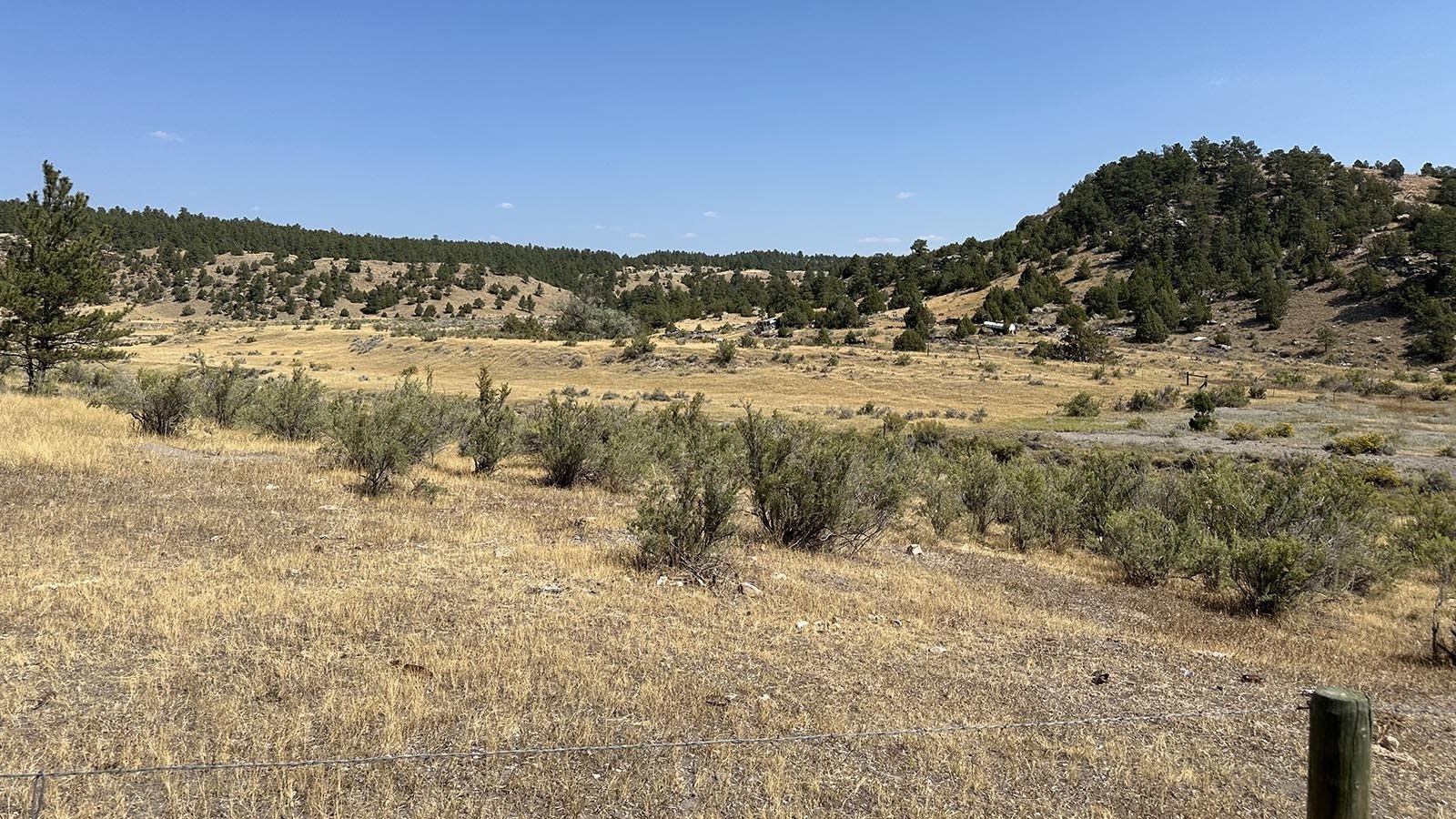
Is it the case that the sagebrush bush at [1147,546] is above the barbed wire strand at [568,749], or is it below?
below

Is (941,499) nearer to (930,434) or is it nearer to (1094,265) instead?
(930,434)

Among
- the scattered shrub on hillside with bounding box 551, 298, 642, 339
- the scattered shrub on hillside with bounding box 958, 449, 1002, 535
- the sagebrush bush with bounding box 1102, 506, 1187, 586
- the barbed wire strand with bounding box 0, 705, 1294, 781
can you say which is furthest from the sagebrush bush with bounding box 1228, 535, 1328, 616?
the scattered shrub on hillside with bounding box 551, 298, 642, 339

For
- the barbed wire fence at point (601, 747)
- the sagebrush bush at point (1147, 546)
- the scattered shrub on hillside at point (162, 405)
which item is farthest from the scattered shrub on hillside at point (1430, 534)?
the scattered shrub on hillside at point (162, 405)

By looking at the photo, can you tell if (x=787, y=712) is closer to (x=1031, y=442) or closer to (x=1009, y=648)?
(x=1009, y=648)

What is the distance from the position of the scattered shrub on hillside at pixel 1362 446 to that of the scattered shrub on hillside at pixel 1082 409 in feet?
33.2

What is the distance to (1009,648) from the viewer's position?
293 inches

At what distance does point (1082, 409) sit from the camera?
38.4m

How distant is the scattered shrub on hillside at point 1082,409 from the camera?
38000 mm

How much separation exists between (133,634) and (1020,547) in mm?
13385

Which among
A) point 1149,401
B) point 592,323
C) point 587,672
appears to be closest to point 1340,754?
point 587,672

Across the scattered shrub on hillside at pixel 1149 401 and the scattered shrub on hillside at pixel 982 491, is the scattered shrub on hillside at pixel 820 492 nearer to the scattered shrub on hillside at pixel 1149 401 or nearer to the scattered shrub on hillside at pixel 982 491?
the scattered shrub on hillside at pixel 982 491

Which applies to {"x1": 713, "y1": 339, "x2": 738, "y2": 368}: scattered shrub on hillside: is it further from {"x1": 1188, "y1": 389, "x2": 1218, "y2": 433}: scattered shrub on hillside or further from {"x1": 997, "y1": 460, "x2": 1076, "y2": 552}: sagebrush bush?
{"x1": 997, "y1": 460, "x2": 1076, "y2": 552}: sagebrush bush

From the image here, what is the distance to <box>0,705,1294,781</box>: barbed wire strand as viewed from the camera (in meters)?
3.97

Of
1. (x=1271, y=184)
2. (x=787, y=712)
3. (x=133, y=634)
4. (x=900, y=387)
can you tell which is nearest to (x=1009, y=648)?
(x=787, y=712)
